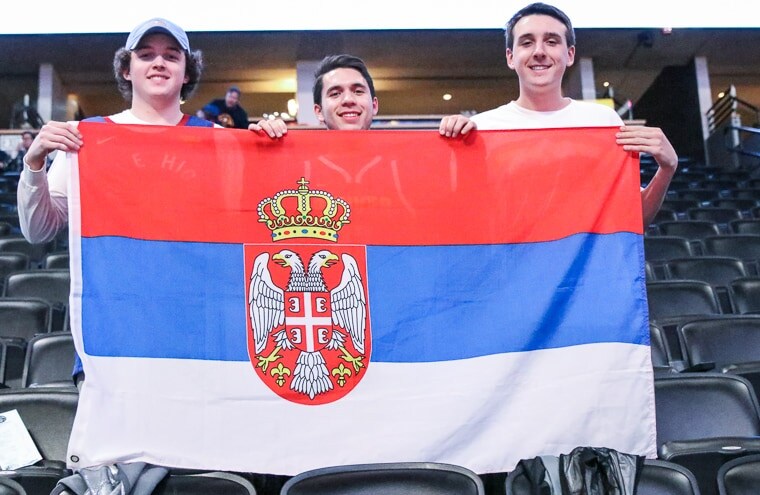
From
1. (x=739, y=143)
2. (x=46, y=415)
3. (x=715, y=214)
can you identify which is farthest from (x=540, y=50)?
(x=739, y=143)

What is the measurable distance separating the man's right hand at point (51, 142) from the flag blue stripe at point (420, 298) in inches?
12.1

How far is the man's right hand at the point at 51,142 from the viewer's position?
95.0 inches

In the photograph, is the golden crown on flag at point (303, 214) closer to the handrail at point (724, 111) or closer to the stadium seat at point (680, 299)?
the stadium seat at point (680, 299)

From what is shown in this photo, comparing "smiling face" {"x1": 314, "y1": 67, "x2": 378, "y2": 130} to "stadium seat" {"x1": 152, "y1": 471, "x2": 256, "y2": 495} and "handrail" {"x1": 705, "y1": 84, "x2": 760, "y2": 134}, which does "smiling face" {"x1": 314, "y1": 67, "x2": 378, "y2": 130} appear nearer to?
"stadium seat" {"x1": 152, "y1": 471, "x2": 256, "y2": 495}

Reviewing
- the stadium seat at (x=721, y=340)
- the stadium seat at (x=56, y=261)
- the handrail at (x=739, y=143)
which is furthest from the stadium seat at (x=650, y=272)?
the handrail at (x=739, y=143)

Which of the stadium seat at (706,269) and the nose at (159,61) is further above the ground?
the nose at (159,61)

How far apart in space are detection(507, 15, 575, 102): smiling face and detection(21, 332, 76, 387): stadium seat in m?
2.18

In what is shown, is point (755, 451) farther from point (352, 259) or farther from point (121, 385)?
point (121, 385)

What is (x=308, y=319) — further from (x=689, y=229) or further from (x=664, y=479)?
(x=689, y=229)

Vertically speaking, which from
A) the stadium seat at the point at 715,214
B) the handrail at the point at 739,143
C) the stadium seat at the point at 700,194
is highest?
the handrail at the point at 739,143

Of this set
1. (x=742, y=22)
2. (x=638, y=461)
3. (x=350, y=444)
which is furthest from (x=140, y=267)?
(x=742, y=22)

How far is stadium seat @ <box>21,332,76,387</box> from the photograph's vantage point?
3.21 meters

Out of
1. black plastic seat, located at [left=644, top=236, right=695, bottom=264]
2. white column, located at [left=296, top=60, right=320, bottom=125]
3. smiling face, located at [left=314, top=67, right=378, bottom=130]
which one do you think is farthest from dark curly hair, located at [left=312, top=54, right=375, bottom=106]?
white column, located at [left=296, top=60, right=320, bottom=125]

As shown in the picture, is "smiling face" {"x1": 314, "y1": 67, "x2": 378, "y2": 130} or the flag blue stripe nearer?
the flag blue stripe
